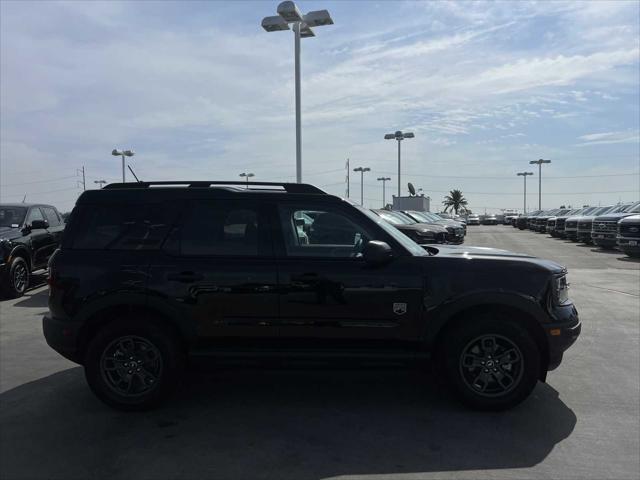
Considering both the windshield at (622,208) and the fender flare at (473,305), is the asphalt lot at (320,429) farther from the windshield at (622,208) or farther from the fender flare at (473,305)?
the windshield at (622,208)

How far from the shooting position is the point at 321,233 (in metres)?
4.75

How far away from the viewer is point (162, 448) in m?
3.85

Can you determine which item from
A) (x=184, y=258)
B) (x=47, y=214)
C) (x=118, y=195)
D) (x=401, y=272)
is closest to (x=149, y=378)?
(x=184, y=258)

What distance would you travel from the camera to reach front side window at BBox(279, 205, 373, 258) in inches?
178

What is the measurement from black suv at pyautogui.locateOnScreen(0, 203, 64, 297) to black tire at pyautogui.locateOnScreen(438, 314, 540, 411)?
8.97 m

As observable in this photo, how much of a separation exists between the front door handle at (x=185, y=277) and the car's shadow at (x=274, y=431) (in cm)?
116

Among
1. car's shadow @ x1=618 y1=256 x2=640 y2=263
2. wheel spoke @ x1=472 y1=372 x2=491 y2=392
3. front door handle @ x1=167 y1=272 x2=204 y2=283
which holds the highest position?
front door handle @ x1=167 y1=272 x2=204 y2=283

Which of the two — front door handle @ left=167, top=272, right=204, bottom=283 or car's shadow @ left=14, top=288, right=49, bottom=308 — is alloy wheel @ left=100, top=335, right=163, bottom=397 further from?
car's shadow @ left=14, top=288, right=49, bottom=308

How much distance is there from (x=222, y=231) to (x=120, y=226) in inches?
36.7

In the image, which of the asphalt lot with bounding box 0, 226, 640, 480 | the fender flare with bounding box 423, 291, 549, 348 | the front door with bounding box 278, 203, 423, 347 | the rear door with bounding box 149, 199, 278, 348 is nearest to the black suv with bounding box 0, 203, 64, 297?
the asphalt lot with bounding box 0, 226, 640, 480

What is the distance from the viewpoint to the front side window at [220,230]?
4.53m

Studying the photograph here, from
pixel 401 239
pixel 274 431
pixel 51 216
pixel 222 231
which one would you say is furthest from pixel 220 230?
pixel 51 216

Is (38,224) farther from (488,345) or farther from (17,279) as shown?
(488,345)

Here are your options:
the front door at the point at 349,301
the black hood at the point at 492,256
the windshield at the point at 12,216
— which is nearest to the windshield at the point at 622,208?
the black hood at the point at 492,256
